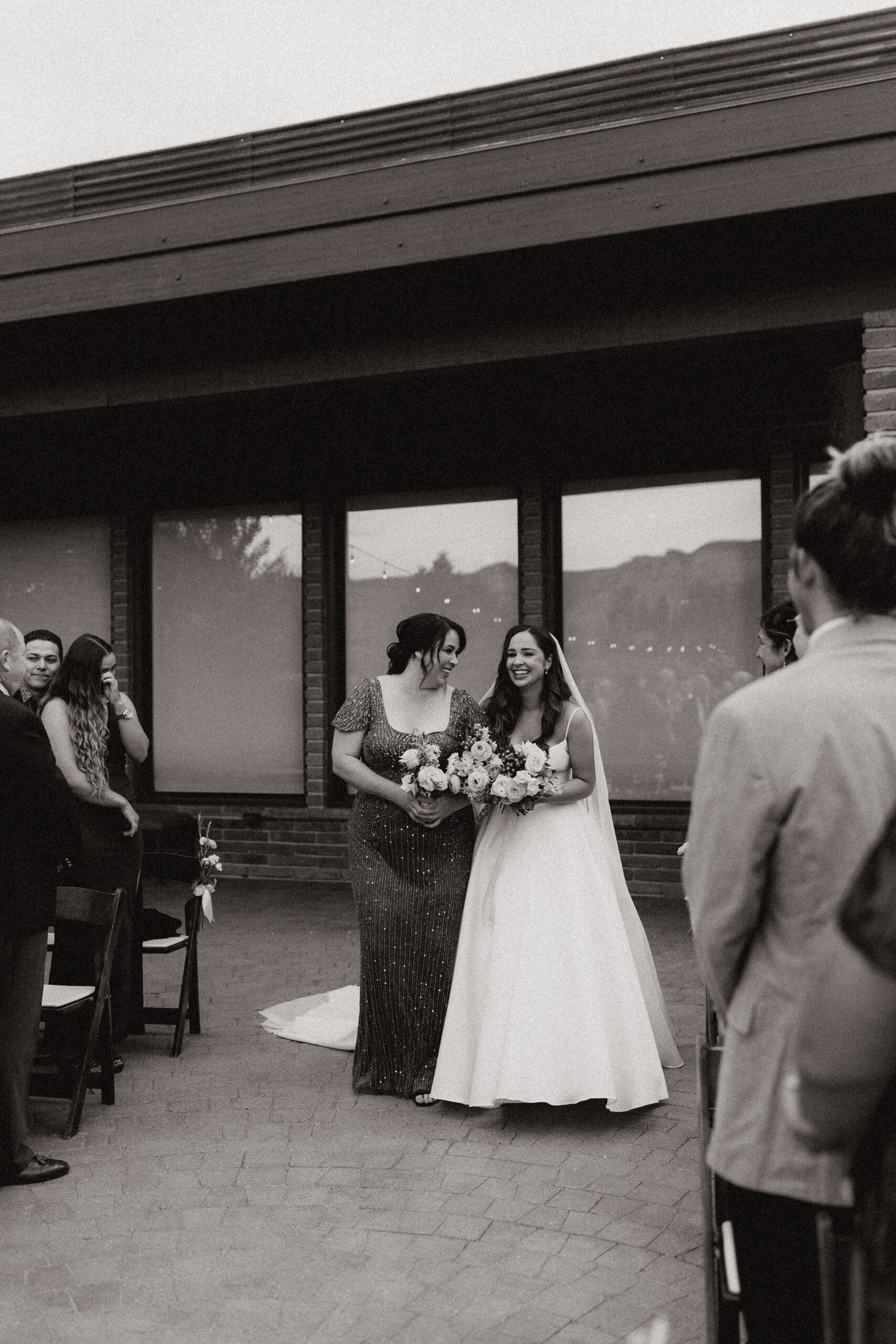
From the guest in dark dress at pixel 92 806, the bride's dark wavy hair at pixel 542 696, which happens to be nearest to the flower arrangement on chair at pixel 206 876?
the guest in dark dress at pixel 92 806

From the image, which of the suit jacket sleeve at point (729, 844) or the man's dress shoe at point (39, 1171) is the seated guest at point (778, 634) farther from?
the suit jacket sleeve at point (729, 844)

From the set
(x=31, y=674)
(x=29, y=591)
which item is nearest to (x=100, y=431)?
(x=29, y=591)

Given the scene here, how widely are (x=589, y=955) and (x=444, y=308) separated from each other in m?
4.50

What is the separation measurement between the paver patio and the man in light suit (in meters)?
1.66

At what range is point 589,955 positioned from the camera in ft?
17.3

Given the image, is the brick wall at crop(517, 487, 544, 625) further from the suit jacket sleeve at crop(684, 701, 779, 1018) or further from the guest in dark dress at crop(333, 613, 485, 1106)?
the suit jacket sleeve at crop(684, 701, 779, 1018)

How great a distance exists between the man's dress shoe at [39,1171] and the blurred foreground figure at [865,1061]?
3.80 m

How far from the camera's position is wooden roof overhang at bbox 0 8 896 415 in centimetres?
653

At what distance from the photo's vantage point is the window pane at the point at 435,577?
35.8 feet

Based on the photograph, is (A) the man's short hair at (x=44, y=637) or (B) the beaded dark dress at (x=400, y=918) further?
(A) the man's short hair at (x=44, y=637)

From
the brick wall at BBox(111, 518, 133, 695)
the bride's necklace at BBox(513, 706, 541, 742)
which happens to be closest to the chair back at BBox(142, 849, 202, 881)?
the bride's necklace at BBox(513, 706, 541, 742)

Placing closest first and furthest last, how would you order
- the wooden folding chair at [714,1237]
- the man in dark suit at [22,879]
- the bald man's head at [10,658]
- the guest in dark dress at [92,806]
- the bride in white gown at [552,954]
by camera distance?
the wooden folding chair at [714,1237]
the man in dark suit at [22,879]
the bald man's head at [10,658]
the bride in white gown at [552,954]
the guest in dark dress at [92,806]

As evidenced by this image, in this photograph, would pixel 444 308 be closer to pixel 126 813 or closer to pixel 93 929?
pixel 126 813

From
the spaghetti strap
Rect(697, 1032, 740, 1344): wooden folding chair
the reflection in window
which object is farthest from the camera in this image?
the reflection in window
